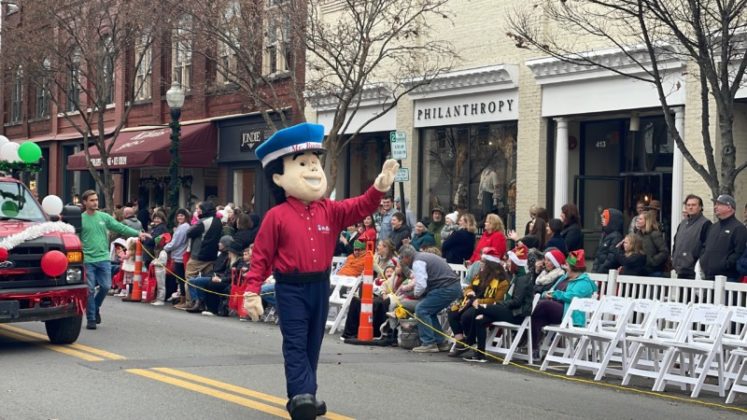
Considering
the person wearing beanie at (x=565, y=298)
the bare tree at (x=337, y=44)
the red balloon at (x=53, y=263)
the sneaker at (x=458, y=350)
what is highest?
the bare tree at (x=337, y=44)

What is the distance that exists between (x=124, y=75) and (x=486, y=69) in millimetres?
17557

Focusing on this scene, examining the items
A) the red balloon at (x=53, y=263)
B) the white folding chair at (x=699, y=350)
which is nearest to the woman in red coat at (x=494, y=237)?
→ the white folding chair at (x=699, y=350)

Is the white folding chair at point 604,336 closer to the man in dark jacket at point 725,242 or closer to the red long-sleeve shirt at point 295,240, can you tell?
the man in dark jacket at point 725,242

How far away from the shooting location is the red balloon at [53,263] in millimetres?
12453

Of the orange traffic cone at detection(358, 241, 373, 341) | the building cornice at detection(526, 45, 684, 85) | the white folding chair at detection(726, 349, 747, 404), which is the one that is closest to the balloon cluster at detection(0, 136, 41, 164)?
the orange traffic cone at detection(358, 241, 373, 341)

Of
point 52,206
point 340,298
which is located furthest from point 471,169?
point 52,206

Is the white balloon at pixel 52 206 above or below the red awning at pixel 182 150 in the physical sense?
below

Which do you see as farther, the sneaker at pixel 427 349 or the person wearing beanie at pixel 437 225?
the person wearing beanie at pixel 437 225

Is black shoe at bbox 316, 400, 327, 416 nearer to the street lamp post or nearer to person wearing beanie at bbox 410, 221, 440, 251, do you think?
person wearing beanie at bbox 410, 221, 440, 251

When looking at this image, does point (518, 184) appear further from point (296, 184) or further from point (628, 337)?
point (296, 184)

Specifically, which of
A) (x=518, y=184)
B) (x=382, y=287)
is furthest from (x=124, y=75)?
(x=382, y=287)

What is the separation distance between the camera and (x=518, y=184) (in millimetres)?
21641

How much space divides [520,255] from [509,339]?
1036 mm

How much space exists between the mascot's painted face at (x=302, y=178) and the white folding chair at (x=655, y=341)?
14.2 ft
